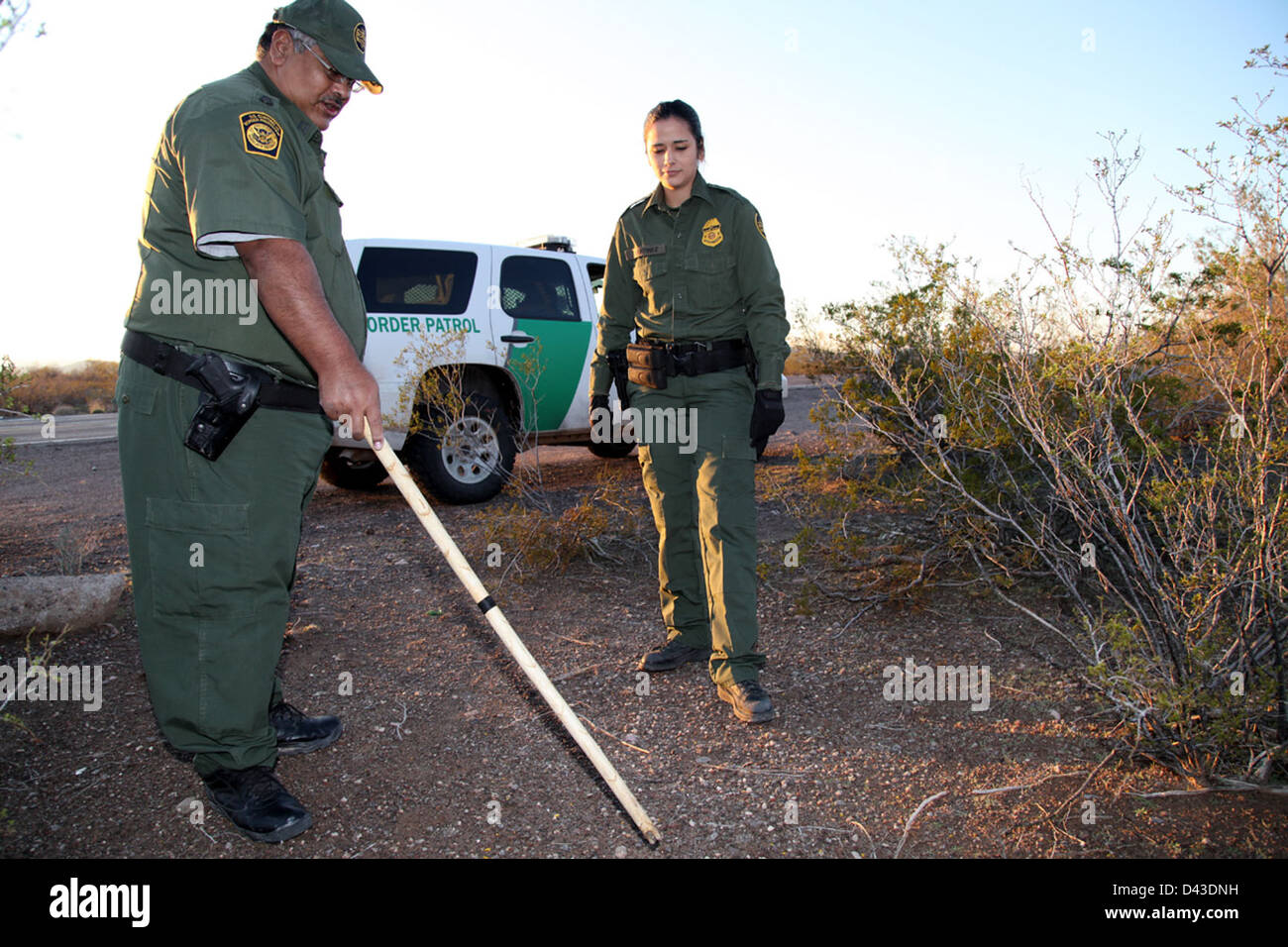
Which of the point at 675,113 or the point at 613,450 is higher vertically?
the point at 675,113

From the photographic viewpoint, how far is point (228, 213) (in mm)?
2141

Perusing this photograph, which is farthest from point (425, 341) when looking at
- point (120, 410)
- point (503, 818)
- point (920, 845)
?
point (920, 845)

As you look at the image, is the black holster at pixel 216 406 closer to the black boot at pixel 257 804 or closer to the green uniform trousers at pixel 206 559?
the green uniform trousers at pixel 206 559

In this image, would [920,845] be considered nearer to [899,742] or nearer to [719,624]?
[899,742]

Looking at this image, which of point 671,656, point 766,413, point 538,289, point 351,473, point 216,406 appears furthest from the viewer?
point 351,473

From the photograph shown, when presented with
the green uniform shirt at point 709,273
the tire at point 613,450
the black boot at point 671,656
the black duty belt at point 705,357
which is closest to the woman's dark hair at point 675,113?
the green uniform shirt at point 709,273

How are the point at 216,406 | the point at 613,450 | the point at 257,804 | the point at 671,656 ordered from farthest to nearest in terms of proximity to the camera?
the point at 613,450, the point at 671,656, the point at 257,804, the point at 216,406

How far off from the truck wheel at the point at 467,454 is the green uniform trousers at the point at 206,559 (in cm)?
359

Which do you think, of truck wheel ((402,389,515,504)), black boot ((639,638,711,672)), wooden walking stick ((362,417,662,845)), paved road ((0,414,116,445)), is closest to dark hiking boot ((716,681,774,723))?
black boot ((639,638,711,672))

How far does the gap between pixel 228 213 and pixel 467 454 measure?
4149 mm

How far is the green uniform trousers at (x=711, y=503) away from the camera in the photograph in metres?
3.27

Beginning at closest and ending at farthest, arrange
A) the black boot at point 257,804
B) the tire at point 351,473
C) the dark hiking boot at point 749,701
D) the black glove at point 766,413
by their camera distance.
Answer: the black boot at point 257,804 → the dark hiking boot at point 749,701 → the black glove at point 766,413 → the tire at point 351,473

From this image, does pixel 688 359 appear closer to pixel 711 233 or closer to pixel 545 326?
pixel 711 233

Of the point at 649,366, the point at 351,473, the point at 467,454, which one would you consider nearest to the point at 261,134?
the point at 649,366
